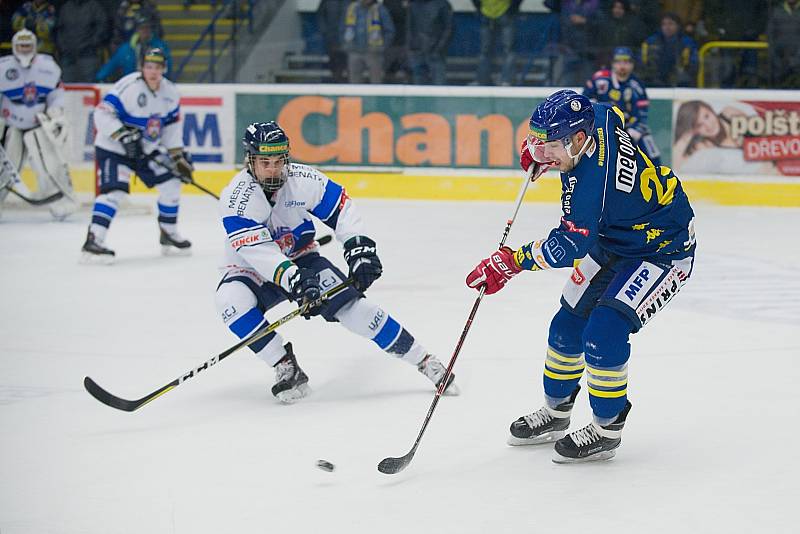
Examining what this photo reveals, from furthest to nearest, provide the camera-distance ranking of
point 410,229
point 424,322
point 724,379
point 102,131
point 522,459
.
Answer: point 410,229, point 102,131, point 424,322, point 724,379, point 522,459

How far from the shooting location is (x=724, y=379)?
14.0ft

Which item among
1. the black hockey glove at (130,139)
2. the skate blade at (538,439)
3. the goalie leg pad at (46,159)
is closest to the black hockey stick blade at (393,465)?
the skate blade at (538,439)

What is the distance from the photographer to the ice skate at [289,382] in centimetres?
398

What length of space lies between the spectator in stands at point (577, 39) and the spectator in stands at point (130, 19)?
11.4 ft

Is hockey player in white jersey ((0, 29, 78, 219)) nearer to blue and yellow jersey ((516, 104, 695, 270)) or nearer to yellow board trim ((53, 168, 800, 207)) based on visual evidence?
yellow board trim ((53, 168, 800, 207))

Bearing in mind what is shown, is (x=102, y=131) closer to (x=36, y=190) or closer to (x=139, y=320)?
(x=139, y=320)

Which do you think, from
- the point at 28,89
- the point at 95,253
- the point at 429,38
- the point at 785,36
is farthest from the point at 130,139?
the point at 785,36

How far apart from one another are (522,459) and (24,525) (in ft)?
4.44

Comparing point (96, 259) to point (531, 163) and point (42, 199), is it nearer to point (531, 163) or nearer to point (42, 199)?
point (42, 199)

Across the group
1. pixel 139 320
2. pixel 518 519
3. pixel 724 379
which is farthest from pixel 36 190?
pixel 518 519

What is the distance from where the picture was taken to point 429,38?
9.71 m

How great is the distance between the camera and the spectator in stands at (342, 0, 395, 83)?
973cm

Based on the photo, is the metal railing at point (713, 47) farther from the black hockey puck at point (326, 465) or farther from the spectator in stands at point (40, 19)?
the black hockey puck at point (326, 465)

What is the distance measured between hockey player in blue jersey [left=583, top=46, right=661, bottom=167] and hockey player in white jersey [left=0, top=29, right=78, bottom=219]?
12.9 feet
